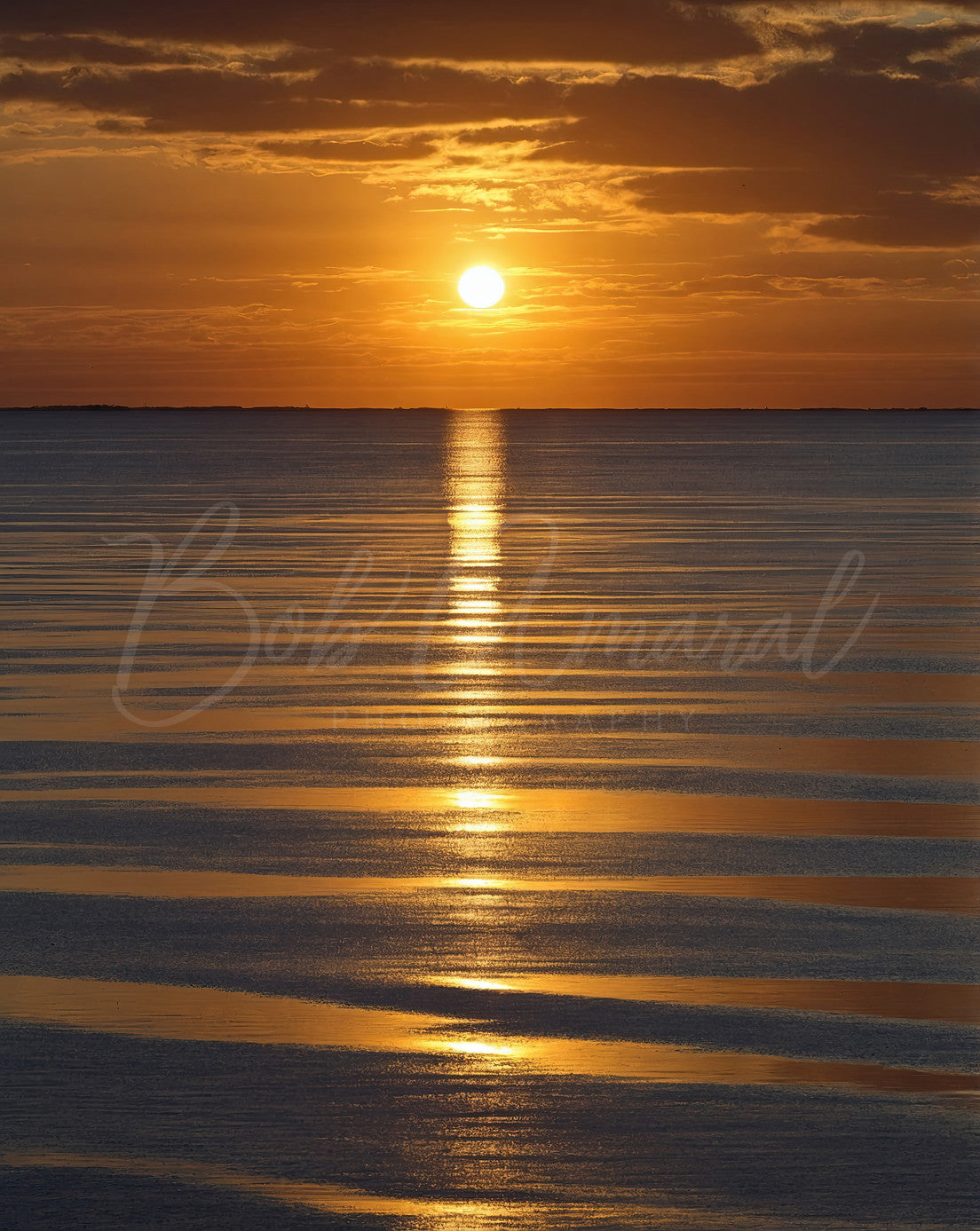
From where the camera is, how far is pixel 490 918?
333 inches

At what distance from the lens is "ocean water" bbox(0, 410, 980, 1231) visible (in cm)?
568

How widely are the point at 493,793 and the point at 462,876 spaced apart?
213 cm

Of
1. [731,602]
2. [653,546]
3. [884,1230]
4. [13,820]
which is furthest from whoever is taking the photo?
[653,546]

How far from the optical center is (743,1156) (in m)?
5.75

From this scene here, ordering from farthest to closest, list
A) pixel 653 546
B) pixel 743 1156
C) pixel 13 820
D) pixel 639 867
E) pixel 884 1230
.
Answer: pixel 653 546
pixel 13 820
pixel 639 867
pixel 743 1156
pixel 884 1230

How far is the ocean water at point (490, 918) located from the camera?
18.6ft

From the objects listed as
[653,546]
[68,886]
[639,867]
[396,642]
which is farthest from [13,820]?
[653,546]

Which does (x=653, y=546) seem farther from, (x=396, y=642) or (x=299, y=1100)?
(x=299, y=1100)
